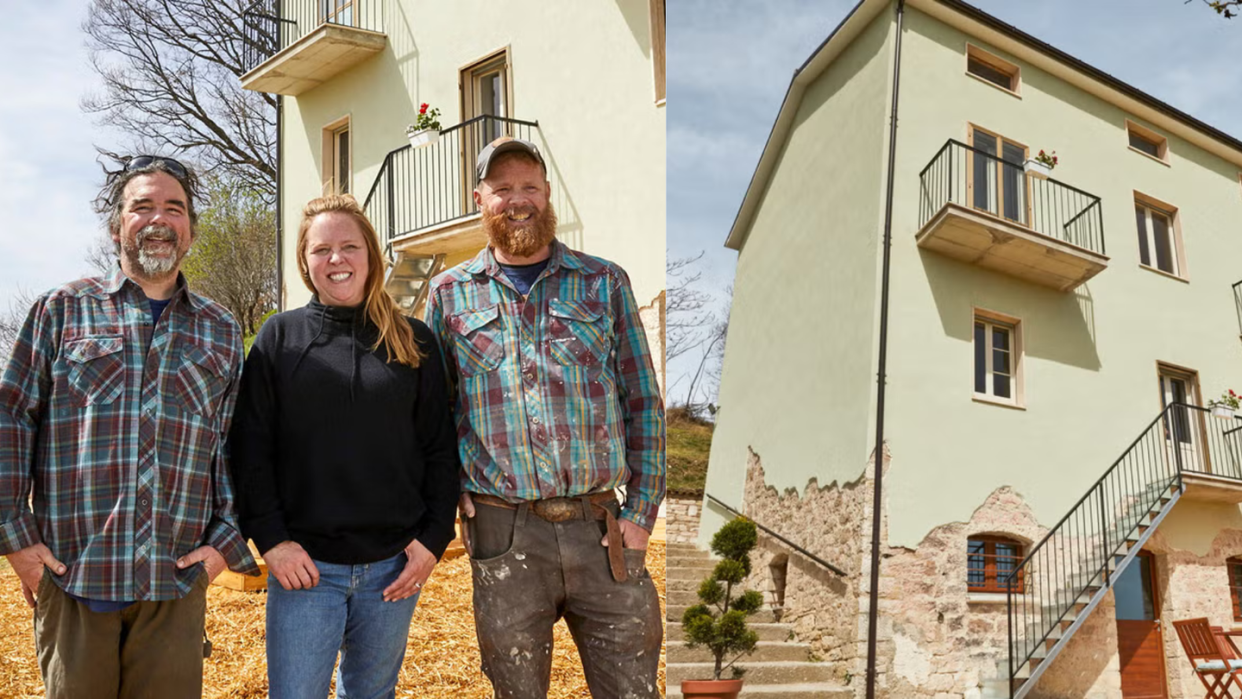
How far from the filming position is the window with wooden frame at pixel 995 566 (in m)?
4.14

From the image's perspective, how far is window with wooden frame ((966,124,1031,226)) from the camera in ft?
15.3

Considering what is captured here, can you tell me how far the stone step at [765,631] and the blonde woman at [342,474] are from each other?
3.83 ft

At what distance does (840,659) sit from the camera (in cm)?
307

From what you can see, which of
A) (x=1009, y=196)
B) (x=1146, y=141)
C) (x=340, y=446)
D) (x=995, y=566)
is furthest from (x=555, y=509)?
(x=1146, y=141)

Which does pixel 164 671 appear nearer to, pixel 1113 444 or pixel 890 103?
pixel 890 103

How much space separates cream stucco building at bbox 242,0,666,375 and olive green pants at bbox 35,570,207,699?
17.9 ft

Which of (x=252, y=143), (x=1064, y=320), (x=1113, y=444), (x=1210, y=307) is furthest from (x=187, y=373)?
(x=252, y=143)

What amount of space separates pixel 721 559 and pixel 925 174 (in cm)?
213

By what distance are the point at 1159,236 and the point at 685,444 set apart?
15.4 ft

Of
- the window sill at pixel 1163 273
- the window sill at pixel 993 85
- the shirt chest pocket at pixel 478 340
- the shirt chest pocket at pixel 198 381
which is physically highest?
the window sill at pixel 993 85

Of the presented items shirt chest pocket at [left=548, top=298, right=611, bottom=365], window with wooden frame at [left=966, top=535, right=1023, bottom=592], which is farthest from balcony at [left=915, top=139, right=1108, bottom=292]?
shirt chest pocket at [left=548, top=298, right=611, bottom=365]

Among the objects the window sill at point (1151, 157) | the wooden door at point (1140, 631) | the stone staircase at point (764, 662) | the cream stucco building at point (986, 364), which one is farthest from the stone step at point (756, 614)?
the window sill at point (1151, 157)

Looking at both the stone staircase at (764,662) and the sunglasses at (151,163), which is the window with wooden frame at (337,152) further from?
the sunglasses at (151,163)

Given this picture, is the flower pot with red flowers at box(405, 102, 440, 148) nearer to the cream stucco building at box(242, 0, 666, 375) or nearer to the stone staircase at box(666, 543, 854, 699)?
the cream stucco building at box(242, 0, 666, 375)
